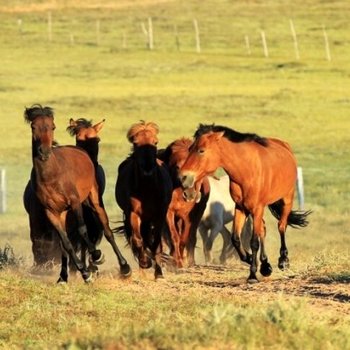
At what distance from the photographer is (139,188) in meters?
14.8

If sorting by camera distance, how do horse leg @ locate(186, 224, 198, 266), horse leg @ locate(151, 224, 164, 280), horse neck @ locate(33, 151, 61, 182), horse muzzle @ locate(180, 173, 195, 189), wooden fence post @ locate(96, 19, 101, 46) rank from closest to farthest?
horse neck @ locate(33, 151, 61, 182) → horse muzzle @ locate(180, 173, 195, 189) → horse leg @ locate(151, 224, 164, 280) → horse leg @ locate(186, 224, 198, 266) → wooden fence post @ locate(96, 19, 101, 46)

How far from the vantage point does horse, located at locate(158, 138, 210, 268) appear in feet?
56.9

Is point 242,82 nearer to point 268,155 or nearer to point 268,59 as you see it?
point 268,59

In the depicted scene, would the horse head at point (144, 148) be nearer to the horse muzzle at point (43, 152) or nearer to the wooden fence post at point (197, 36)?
the horse muzzle at point (43, 152)

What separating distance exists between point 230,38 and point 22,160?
3051 centimetres

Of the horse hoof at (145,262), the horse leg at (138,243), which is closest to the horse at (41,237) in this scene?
the horse leg at (138,243)

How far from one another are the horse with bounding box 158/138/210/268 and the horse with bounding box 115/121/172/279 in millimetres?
1849

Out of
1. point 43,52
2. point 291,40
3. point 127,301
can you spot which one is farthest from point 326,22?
point 127,301

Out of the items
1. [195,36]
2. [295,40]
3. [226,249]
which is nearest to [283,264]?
[226,249]

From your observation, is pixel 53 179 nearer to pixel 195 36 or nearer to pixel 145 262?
pixel 145 262

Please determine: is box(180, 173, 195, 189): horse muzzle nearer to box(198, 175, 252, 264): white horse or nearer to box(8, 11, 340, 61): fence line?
box(198, 175, 252, 264): white horse

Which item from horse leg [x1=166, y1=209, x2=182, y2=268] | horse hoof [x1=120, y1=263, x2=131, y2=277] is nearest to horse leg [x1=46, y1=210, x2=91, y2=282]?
horse hoof [x1=120, y1=263, x2=131, y2=277]

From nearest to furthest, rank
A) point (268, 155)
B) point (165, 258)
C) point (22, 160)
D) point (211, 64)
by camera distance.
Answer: point (268, 155) → point (165, 258) → point (22, 160) → point (211, 64)

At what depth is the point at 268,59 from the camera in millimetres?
54969
